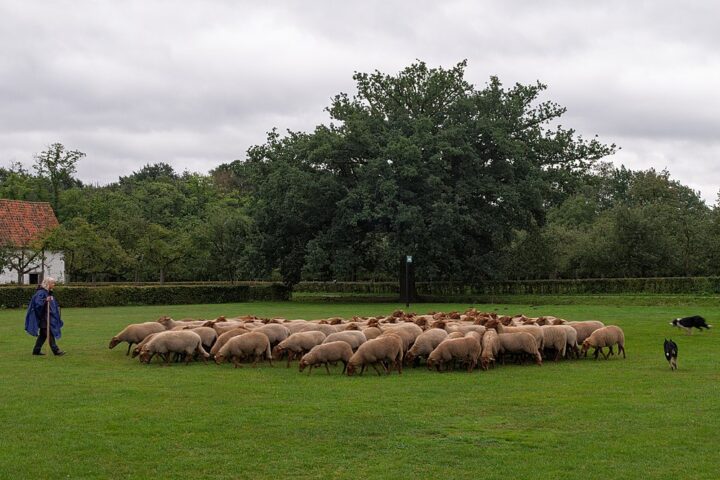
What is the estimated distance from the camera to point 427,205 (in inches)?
1939

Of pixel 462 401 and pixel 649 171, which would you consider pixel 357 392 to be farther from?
pixel 649 171

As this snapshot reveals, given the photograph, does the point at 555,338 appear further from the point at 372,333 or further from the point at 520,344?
the point at 372,333

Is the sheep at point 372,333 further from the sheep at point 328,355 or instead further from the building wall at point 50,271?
the building wall at point 50,271

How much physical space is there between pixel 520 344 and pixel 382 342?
3.63 m

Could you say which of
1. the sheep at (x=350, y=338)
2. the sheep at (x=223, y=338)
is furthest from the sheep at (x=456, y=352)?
the sheep at (x=223, y=338)

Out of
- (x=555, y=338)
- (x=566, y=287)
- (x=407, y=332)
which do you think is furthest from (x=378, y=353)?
(x=566, y=287)

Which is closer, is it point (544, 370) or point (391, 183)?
point (544, 370)

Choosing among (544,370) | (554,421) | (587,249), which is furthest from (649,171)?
(554,421)

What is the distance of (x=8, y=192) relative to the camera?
8694 centimetres

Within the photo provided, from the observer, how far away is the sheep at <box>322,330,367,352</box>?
58.8 ft

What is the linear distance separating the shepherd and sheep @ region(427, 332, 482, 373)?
10315mm

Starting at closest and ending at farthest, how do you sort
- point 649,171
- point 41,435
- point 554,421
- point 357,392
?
point 41,435
point 554,421
point 357,392
point 649,171

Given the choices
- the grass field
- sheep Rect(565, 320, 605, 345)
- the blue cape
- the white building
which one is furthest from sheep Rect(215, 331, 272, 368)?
the white building

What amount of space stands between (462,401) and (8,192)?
280 feet
